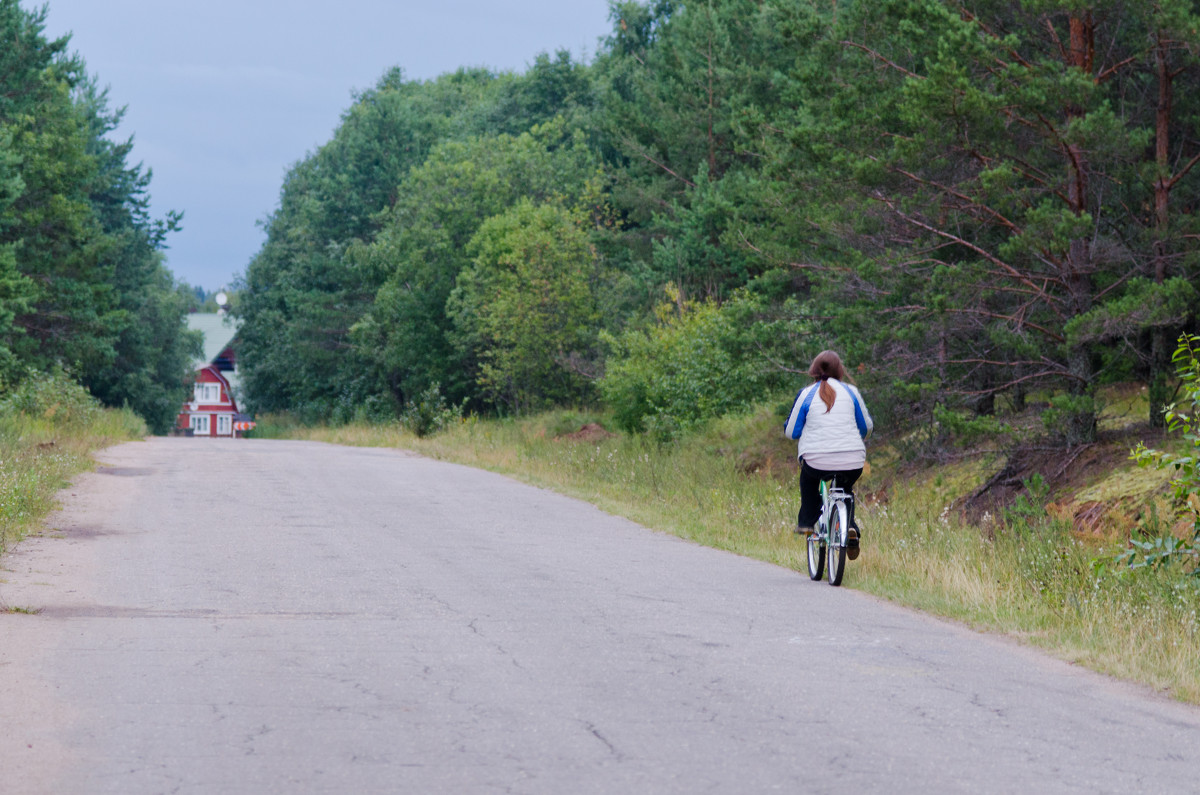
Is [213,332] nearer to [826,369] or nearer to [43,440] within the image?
[43,440]

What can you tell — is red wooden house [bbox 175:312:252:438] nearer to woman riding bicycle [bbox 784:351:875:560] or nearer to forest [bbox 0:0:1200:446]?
forest [bbox 0:0:1200:446]

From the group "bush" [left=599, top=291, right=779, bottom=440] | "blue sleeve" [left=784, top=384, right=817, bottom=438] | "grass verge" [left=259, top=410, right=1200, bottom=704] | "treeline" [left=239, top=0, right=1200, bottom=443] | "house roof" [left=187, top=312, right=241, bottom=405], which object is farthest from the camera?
"house roof" [left=187, top=312, right=241, bottom=405]

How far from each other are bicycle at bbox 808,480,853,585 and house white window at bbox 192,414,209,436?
396 feet

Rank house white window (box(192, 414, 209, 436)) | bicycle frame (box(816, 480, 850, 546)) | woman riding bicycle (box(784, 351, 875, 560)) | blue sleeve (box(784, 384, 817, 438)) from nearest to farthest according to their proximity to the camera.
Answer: bicycle frame (box(816, 480, 850, 546)) < woman riding bicycle (box(784, 351, 875, 560)) < blue sleeve (box(784, 384, 817, 438)) < house white window (box(192, 414, 209, 436))

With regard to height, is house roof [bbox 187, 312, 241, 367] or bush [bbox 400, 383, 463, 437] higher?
house roof [bbox 187, 312, 241, 367]

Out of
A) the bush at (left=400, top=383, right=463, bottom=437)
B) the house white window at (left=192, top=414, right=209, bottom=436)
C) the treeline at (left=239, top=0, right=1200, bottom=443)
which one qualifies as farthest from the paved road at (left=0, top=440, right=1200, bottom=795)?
the house white window at (left=192, top=414, right=209, bottom=436)

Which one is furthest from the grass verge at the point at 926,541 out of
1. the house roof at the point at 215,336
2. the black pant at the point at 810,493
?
the house roof at the point at 215,336

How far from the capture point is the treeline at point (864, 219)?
61.2ft

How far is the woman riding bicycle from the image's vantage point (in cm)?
1139

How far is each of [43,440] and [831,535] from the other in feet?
62.5

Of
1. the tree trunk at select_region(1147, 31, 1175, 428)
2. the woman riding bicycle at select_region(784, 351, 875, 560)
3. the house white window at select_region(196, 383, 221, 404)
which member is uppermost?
the tree trunk at select_region(1147, 31, 1175, 428)

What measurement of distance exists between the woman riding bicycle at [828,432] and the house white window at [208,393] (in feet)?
390

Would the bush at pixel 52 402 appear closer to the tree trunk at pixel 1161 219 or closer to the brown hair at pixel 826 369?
the brown hair at pixel 826 369

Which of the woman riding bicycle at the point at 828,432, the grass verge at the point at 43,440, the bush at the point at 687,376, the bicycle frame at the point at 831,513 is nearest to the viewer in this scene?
the bicycle frame at the point at 831,513
